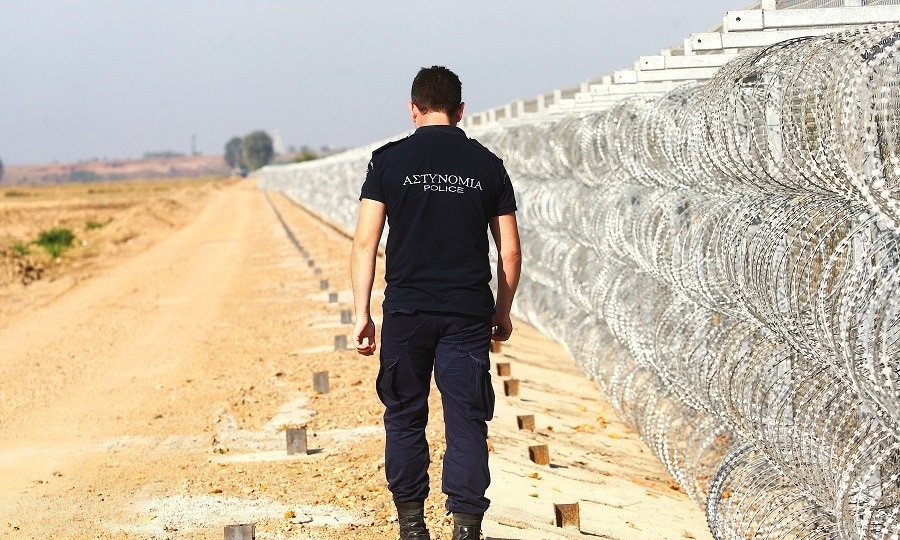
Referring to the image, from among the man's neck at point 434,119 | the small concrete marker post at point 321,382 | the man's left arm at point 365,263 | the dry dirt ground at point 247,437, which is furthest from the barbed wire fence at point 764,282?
the small concrete marker post at point 321,382

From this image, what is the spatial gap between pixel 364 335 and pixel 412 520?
2.72ft

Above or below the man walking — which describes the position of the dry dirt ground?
below

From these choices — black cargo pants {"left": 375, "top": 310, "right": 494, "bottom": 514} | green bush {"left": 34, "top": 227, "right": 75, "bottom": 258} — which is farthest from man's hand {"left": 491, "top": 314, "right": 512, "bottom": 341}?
green bush {"left": 34, "top": 227, "right": 75, "bottom": 258}

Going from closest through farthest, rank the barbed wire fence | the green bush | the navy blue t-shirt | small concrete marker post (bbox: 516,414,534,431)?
the barbed wire fence < the navy blue t-shirt < small concrete marker post (bbox: 516,414,534,431) < the green bush

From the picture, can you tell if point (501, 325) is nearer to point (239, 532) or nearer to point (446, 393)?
point (446, 393)

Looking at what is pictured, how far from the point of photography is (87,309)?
20.4 meters

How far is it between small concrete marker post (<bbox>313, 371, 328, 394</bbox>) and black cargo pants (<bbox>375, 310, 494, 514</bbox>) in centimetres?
511

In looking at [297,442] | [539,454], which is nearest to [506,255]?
[539,454]

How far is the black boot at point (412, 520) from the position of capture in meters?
5.80

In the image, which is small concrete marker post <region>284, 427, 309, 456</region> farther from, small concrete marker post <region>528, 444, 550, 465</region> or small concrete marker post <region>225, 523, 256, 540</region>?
small concrete marker post <region>225, 523, 256, 540</region>

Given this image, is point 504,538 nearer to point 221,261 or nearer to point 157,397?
point 157,397

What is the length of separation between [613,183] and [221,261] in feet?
70.6

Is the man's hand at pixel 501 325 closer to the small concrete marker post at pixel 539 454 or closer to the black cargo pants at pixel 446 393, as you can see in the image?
the black cargo pants at pixel 446 393

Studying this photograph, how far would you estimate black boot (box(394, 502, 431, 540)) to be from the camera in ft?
19.0
